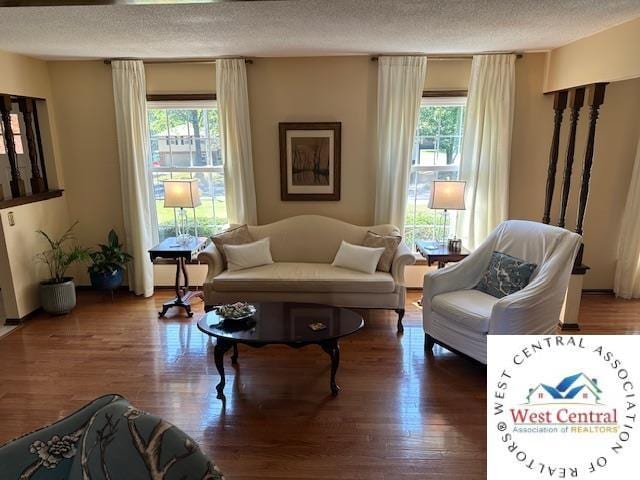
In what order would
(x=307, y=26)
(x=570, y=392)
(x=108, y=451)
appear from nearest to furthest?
1. (x=108, y=451)
2. (x=570, y=392)
3. (x=307, y=26)

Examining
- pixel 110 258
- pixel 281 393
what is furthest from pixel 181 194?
pixel 281 393

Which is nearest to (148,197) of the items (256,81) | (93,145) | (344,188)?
(93,145)

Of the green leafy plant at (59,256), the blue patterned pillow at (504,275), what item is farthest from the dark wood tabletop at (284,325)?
the green leafy plant at (59,256)

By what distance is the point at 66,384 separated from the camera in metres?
3.14

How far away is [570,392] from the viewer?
2.00 m

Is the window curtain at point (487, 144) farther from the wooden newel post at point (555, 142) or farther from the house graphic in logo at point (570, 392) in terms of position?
the house graphic in logo at point (570, 392)

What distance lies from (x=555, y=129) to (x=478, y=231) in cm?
125

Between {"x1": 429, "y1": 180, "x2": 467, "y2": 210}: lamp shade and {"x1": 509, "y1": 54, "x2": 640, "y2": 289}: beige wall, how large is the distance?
799 mm

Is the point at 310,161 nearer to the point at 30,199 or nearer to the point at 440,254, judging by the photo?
the point at 440,254

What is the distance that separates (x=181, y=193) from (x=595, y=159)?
437 cm

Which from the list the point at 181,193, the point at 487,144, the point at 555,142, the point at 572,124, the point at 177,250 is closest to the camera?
the point at 572,124

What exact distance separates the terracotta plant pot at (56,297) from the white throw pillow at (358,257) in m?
2.73

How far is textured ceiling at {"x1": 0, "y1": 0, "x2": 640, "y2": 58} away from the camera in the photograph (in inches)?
108

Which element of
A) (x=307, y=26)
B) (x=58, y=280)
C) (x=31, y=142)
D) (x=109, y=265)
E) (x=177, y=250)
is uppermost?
(x=307, y=26)
